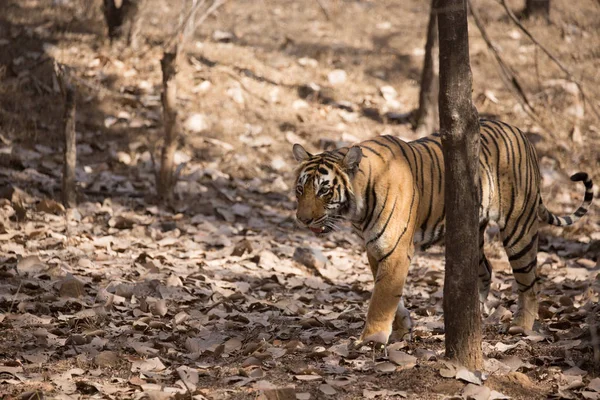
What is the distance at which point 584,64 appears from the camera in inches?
497

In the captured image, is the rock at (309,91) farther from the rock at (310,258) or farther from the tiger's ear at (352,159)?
the tiger's ear at (352,159)

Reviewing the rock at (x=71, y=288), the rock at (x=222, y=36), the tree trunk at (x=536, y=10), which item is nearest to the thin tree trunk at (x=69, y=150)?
the rock at (x=71, y=288)

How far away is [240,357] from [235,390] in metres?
0.59

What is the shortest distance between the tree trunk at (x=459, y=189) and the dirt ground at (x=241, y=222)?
0.22m

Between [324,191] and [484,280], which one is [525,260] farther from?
[324,191]

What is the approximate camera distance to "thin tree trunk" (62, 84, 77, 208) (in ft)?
24.6

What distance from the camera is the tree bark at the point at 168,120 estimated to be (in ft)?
26.4

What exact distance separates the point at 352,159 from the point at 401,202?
415 mm

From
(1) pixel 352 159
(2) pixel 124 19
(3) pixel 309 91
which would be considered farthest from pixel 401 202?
(2) pixel 124 19

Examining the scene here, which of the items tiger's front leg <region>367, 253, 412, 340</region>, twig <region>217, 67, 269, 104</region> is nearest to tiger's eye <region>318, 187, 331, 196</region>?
tiger's front leg <region>367, 253, 412, 340</region>

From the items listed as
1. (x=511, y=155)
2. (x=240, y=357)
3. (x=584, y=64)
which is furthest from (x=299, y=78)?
(x=240, y=357)

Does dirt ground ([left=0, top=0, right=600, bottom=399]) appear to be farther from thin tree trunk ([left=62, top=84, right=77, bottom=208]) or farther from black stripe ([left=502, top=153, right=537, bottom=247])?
black stripe ([left=502, top=153, right=537, bottom=247])

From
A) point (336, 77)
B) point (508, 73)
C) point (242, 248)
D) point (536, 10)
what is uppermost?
point (536, 10)

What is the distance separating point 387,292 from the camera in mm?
4594
